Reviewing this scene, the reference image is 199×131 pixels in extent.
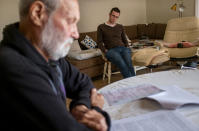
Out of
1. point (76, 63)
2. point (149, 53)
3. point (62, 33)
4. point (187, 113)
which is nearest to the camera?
point (62, 33)

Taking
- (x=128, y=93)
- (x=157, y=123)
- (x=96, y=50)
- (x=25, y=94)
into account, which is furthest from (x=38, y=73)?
(x=96, y=50)

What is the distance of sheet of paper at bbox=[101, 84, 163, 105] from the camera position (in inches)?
44.5

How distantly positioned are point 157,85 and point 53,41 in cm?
76

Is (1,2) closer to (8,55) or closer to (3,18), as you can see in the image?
(3,18)

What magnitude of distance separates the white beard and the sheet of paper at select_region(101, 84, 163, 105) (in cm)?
43

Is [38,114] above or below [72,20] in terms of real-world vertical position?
below

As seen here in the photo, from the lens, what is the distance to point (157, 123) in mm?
867

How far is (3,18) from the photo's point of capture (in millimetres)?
4219

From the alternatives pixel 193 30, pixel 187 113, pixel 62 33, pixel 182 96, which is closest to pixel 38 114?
pixel 62 33

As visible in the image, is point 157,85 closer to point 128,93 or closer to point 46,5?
point 128,93

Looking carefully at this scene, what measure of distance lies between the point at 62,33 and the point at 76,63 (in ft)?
10.2

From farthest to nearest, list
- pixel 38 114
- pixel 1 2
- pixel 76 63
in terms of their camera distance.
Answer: pixel 1 2, pixel 76 63, pixel 38 114

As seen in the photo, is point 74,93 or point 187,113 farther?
point 74,93

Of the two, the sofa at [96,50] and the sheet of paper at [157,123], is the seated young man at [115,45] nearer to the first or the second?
the sofa at [96,50]
